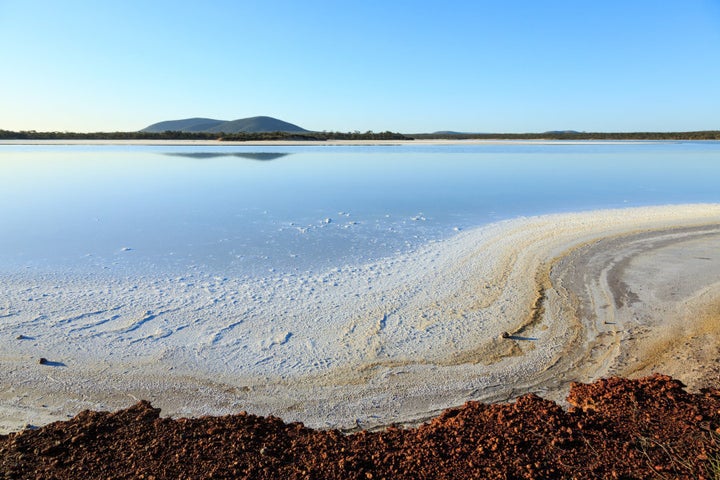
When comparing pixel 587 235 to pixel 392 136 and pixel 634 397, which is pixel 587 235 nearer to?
pixel 634 397

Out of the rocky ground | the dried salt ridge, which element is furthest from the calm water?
the rocky ground

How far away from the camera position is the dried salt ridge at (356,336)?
11.1 ft

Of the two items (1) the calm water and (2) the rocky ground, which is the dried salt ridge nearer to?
(2) the rocky ground

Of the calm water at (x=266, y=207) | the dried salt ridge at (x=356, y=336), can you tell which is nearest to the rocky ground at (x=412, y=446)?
the dried salt ridge at (x=356, y=336)

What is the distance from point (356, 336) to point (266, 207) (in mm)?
6661

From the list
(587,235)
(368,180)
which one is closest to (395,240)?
(587,235)

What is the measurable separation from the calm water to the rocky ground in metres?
3.33

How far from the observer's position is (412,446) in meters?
2.50

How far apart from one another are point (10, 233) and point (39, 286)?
3.41 meters

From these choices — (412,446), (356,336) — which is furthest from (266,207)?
(412,446)

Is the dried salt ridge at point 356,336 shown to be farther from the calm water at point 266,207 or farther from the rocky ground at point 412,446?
the calm water at point 266,207

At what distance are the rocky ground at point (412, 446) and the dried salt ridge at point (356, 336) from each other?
1.52ft

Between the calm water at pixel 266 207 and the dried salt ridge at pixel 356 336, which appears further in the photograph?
the calm water at pixel 266 207

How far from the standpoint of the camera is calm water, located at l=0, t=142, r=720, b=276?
6695 millimetres
